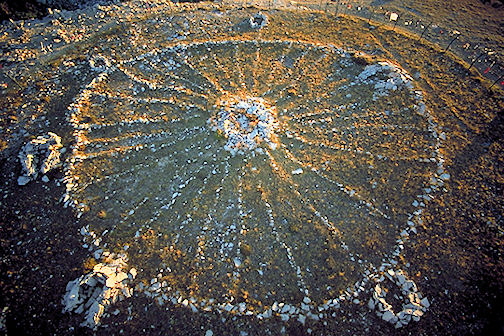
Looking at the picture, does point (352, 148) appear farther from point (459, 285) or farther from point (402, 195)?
point (459, 285)

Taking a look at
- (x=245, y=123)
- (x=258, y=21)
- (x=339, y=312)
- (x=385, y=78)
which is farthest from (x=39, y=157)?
(x=385, y=78)

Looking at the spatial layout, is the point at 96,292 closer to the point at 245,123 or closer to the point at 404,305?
the point at 245,123

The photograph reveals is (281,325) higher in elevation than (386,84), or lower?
lower

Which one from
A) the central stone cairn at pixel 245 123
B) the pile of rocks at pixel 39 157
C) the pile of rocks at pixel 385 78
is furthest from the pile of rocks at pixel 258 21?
the pile of rocks at pixel 39 157

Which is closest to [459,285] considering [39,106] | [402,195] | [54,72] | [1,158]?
[402,195]

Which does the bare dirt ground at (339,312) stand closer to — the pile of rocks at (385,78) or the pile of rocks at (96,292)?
the pile of rocks at (96,292)

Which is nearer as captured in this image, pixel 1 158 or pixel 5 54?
pixel 1 158
